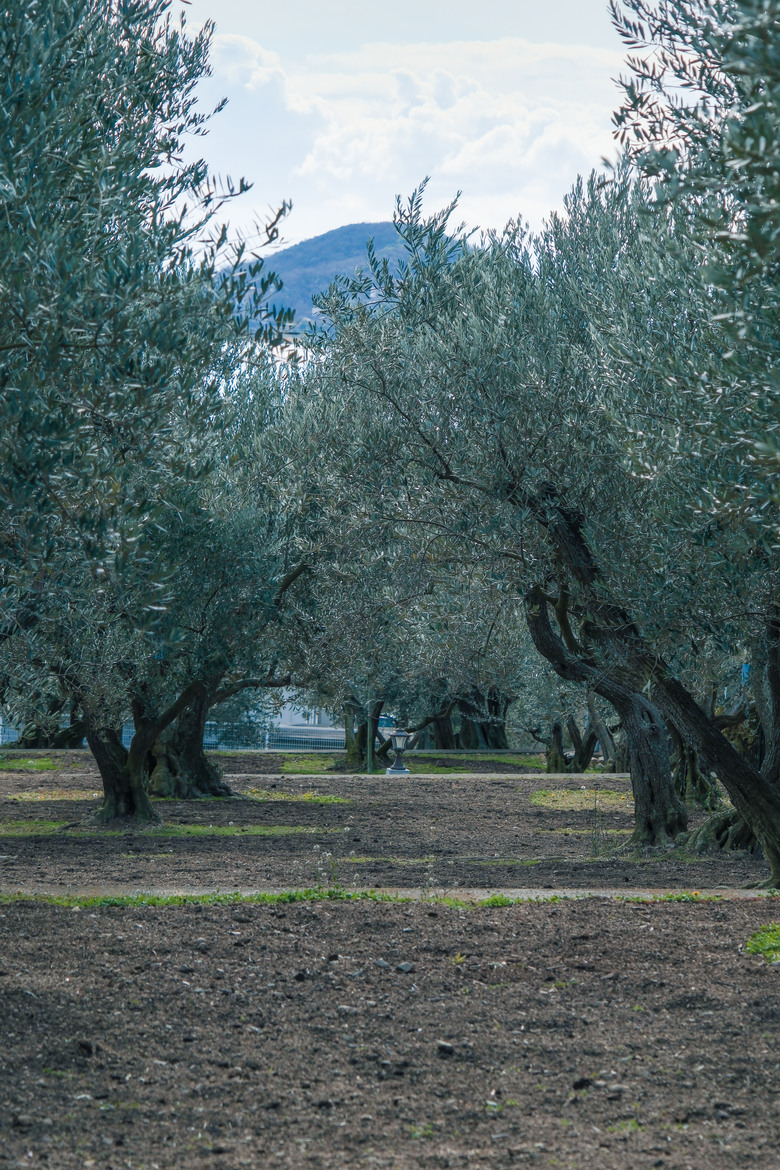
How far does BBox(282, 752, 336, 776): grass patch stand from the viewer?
33656 millimetres

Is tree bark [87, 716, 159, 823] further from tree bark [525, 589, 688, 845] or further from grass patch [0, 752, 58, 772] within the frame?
grass patch [0, 752, 58, 772]

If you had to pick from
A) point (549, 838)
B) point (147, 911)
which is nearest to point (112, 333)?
point (147, 911)

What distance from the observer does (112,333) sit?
588cm

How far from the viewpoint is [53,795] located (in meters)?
24.6

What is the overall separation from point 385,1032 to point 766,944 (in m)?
3.51

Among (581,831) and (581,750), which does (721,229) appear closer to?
(581,831)

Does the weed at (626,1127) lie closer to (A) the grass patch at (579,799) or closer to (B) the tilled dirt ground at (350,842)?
(B) the tilled dirt ground at (350,842)

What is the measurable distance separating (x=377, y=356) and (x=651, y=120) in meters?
4.32

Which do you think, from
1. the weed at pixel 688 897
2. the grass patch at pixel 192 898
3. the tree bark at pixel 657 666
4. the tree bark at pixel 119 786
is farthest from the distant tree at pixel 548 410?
the tree bark at pixel 119 786

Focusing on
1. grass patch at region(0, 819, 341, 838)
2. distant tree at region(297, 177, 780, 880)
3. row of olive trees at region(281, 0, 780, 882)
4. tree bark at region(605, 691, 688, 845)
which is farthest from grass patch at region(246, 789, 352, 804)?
distant tree at region(297, 177, 780, 880)

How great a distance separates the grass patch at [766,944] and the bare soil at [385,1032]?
0.13 metres

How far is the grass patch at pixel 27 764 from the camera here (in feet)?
98.8

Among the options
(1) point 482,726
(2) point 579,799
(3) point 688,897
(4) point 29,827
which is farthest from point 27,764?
(3) point 688,897

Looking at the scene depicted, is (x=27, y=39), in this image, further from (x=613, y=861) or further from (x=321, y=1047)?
(x=613, y=861)
